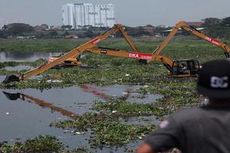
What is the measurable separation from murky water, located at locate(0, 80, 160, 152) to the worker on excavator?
374 inches

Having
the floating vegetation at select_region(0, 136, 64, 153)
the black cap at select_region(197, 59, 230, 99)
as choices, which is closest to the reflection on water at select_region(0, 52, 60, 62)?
the floating vegetation at select_region(0, 136, 64, 153)

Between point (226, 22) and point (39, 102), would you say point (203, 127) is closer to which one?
point (39, 102)

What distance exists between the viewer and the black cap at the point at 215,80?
9.37 ft

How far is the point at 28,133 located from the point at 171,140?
42.2 feet

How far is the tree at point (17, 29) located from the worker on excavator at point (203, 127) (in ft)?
575

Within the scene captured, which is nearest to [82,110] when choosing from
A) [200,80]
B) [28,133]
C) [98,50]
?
[28,133]

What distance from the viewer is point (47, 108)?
806 inches

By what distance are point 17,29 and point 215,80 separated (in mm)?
180496

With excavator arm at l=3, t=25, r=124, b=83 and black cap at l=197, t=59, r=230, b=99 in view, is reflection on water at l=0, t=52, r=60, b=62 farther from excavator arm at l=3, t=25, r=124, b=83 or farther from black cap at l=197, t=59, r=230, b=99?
black cap at l=197, t=59, r=230, b=99

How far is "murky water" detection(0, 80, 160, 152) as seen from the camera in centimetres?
1480

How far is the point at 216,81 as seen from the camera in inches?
112

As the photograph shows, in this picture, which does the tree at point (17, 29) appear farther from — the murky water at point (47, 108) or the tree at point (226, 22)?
the murky water at point (47, 108)

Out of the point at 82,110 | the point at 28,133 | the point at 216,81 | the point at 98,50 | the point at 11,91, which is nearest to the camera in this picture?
the point at 216,81

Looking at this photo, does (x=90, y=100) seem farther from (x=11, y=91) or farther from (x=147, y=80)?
(x=147, y=80)
